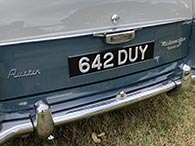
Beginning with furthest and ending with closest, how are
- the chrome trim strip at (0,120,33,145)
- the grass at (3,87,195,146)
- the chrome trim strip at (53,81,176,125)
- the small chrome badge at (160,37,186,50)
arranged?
1. the grass at (3,87,195,146)
2. the small chrome badge at (160,37,186,50)
3. the chrome trim strip at (53,81,176,125)
4. the chrome trim strip at (0,120,33,145)

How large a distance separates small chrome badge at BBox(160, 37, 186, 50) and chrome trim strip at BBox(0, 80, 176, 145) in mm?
272

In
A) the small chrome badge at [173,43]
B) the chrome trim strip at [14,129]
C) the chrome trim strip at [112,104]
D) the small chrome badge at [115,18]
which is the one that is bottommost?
the chrome trim strip at [112,104]

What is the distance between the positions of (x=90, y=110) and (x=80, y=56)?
37cm

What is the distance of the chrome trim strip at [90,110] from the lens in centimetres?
200

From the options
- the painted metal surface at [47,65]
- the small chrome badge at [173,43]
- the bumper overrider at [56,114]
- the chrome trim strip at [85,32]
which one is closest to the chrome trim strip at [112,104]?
the bumper overrider at [56,114]

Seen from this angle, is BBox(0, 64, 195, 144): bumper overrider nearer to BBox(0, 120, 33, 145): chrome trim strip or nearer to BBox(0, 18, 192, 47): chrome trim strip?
BBox(0, 120, 33, 145): chrome trim strip

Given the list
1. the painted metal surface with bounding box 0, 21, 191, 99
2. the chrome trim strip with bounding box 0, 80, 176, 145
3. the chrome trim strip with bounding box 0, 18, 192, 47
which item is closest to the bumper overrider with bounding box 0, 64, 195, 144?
the chrome trim strip with bounding box 0, 80, 176, 145

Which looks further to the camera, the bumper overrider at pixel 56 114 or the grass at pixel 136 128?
the grass at pixel 136 128

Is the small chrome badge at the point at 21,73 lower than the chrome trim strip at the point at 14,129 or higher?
higher

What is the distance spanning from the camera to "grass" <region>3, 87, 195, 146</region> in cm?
276

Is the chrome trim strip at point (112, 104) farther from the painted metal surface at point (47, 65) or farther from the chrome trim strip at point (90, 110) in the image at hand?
the painted metal surface at point (47, 65)

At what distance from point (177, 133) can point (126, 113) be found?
0.49 m

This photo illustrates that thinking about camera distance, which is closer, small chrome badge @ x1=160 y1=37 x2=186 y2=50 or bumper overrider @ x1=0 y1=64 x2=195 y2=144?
bumper overrider @ x1=0 y1=64 x2=195 y2=144

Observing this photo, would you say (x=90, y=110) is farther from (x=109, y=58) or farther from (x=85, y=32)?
(x=85, y=32)
